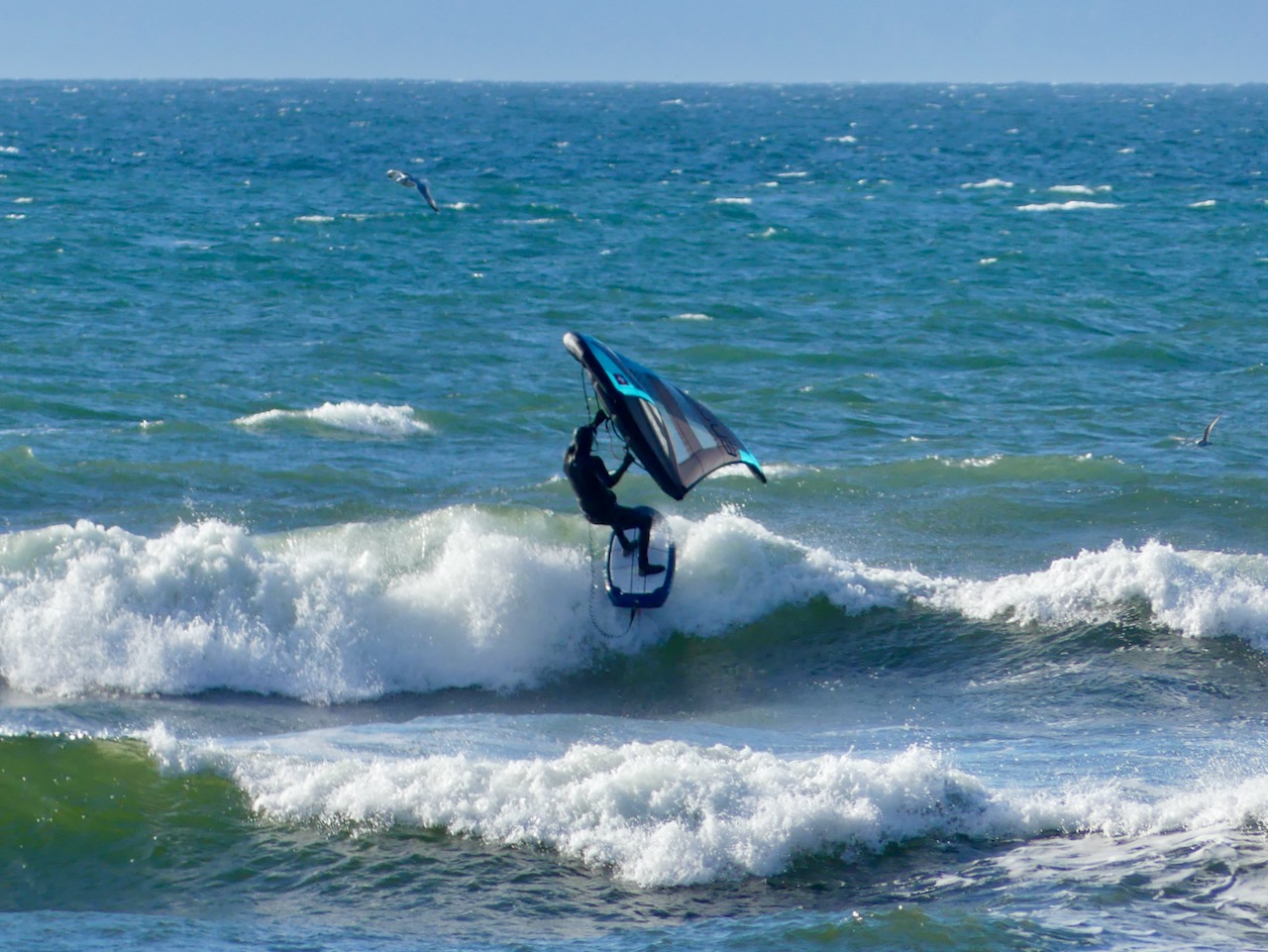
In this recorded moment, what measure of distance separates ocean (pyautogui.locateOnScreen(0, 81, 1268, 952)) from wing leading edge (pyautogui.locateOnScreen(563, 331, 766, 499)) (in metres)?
2.18

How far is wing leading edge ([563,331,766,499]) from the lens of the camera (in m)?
11.9

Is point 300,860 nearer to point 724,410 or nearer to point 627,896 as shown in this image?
point 627,896

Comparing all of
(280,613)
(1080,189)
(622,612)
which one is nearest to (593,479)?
(622,612)

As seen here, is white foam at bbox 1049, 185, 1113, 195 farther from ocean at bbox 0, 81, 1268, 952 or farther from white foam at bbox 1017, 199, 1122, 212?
ocean at bbox 0, 81, 1268, 952

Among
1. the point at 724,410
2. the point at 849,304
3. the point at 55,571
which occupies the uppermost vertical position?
the point at 849,304

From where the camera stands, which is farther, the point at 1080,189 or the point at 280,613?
the point at 1080,189

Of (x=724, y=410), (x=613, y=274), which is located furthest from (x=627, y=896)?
(x=613, y=274)

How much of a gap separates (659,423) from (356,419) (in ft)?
Answer: 32.6

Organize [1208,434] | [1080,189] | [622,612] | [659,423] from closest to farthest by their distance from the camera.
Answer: [659,423]
[622,612]
[1208,434]
[1080,189]

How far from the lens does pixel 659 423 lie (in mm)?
12367

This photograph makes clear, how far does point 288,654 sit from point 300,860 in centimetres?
462

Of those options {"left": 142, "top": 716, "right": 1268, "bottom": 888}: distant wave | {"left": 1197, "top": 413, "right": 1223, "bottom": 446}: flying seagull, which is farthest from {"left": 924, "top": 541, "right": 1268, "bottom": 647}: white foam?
{"left": 142, "top": 716, "right": 1268, "bottom": 888}: distant wave

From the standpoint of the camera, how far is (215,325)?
27.5 meters

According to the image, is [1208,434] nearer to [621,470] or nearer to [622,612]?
[622,612]
